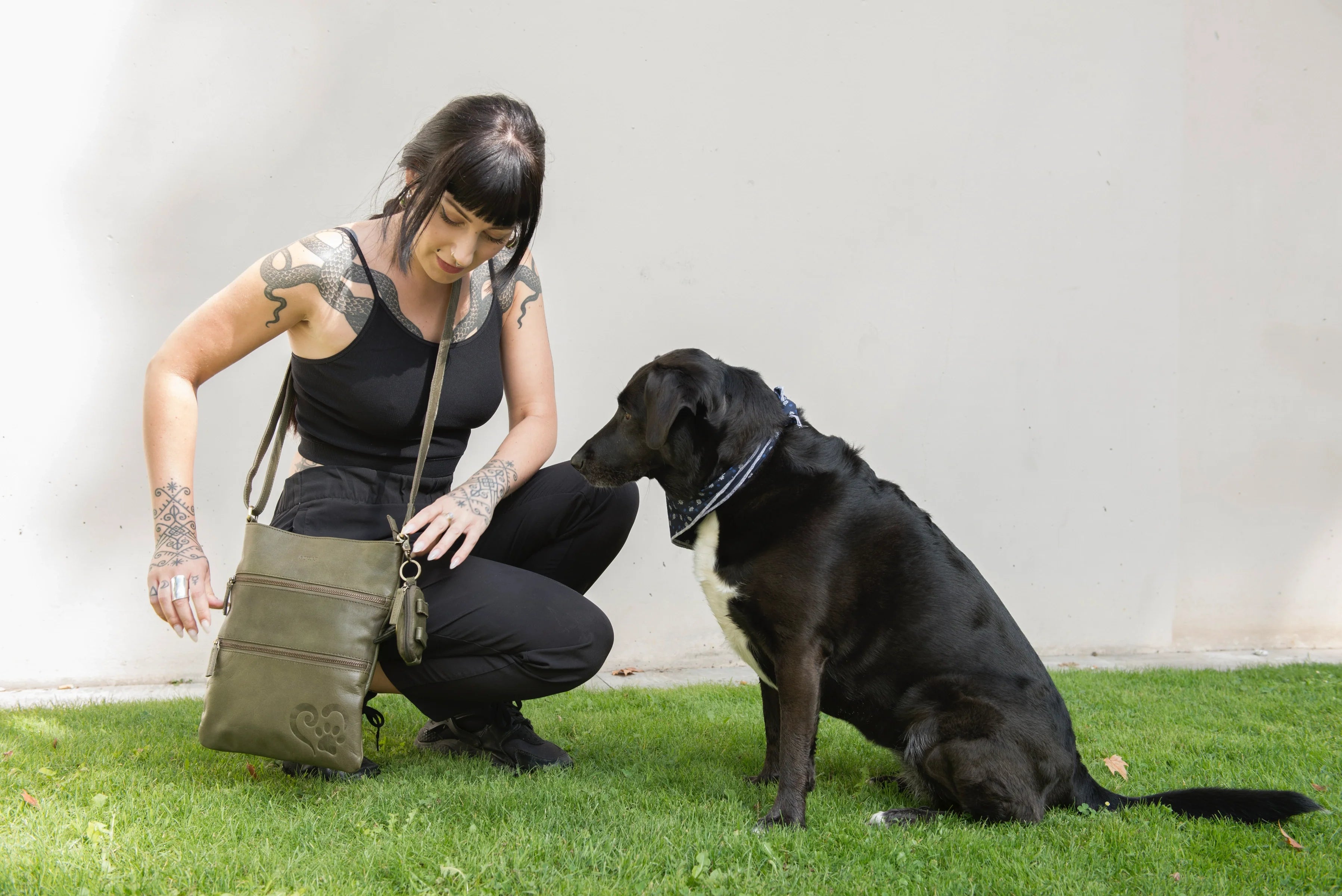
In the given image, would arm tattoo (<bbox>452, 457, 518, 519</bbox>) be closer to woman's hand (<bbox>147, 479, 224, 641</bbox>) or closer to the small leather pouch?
the small leather pouch

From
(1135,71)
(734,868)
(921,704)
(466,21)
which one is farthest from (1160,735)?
(466,21)

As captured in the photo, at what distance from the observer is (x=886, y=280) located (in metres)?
4.27

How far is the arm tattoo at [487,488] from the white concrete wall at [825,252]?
150 centimetres

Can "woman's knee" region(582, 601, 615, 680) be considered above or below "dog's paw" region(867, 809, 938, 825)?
above

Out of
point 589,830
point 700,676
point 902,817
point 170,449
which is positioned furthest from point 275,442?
point 700,676

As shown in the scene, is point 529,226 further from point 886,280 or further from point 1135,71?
point 1135,71

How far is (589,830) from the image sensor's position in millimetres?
1864

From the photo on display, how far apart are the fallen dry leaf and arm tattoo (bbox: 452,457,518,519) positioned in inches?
75.2

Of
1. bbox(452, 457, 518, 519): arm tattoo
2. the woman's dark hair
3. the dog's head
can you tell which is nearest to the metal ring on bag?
bbox(452, 457, 518, 519): arm tattoo

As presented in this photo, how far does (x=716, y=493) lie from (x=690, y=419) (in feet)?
0.63

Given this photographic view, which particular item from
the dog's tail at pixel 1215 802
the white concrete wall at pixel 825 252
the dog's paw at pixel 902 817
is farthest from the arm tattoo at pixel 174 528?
the dog's tail at pixel 1215 802

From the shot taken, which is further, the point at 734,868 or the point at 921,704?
the point at 921,704

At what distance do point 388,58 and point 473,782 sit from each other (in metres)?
2.99

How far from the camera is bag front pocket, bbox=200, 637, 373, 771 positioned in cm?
186
